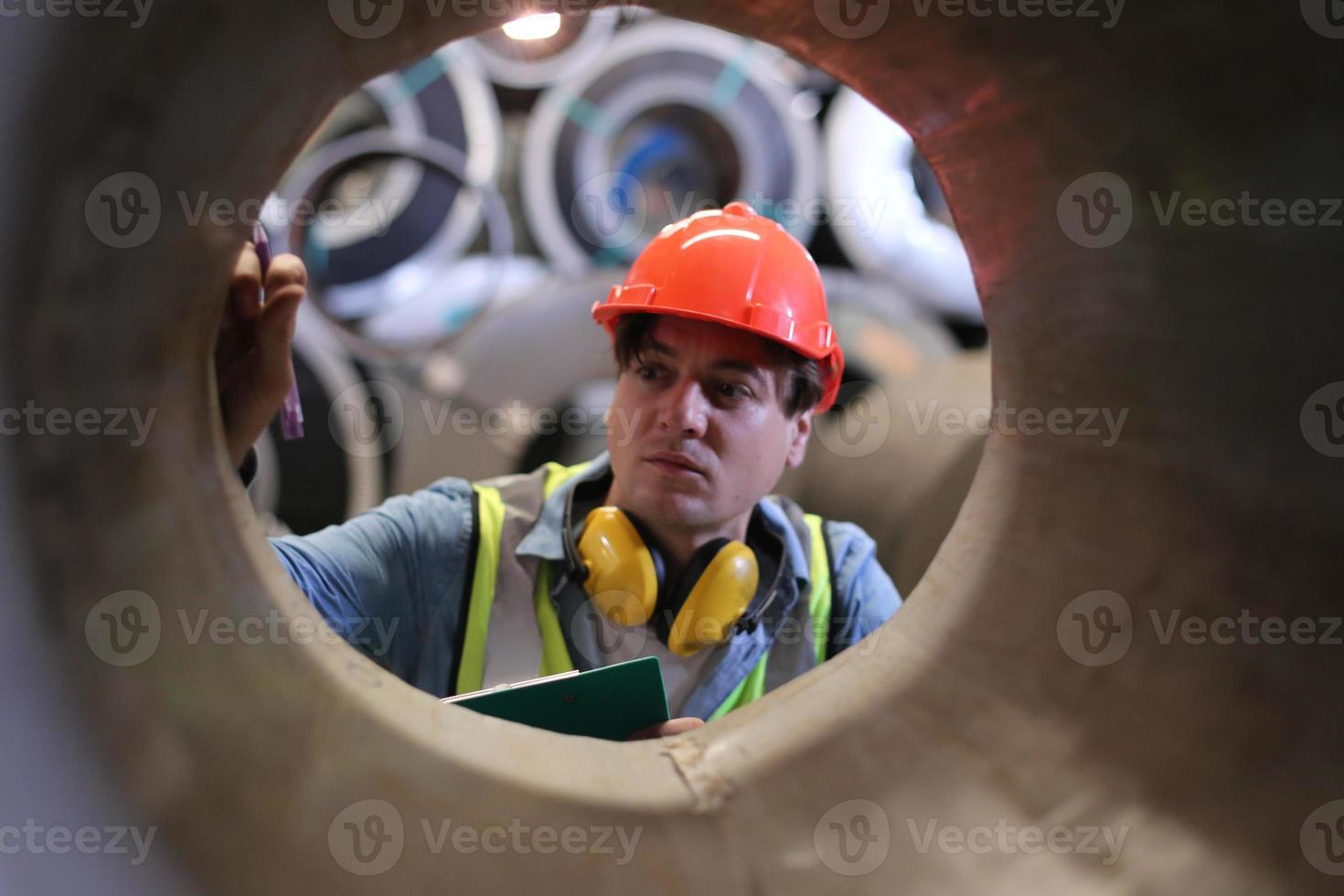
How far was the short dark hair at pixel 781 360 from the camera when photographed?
1.44 metres

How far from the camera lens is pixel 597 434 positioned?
2643mm

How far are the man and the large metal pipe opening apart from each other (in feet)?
2.25

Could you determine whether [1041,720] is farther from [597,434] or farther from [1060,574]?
[597,434]

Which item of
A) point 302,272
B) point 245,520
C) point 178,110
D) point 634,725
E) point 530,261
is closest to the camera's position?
point 178,110

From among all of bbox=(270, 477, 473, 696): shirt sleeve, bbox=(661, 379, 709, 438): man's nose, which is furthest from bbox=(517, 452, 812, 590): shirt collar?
bbox=(661, 379, 709, 438): man's nose

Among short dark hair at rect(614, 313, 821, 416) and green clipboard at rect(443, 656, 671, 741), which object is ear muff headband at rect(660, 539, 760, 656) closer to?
short dark hair at rect(614, 313, 821, 416)

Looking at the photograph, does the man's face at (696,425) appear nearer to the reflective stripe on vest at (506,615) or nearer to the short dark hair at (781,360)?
the short dark hair at (781,360)

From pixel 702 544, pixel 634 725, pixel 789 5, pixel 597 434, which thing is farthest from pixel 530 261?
pixel 789 5

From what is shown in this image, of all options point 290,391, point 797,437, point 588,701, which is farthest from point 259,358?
point 797,437

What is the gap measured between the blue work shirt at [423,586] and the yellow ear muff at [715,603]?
0.05 metres

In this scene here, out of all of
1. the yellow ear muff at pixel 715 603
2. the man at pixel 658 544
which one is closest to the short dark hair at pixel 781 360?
the man at pixel 658 544

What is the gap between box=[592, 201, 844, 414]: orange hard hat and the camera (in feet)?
4.58

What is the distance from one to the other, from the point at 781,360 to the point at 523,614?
0.53 meters

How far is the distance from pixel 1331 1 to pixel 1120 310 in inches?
7.6
